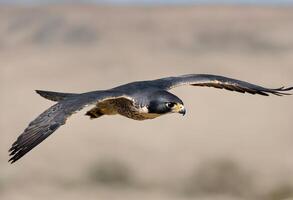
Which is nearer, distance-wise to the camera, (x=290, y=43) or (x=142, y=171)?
(x=142, y=171)

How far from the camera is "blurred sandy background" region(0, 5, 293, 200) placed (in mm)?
19391

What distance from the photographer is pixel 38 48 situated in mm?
30516

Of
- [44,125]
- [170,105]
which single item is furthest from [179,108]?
[44,125]

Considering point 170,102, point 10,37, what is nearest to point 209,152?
point 170,102

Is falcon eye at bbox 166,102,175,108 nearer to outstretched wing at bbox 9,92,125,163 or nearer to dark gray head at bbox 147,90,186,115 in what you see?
→ dark gray head at bbox 147,90,186,115

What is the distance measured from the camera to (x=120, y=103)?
13.9 metres

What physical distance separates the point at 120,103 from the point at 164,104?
1.86ft

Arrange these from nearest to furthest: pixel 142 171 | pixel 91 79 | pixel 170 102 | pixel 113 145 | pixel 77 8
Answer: pixel 170 102, pixel 142 171, pixel 113 145, pixel 91 79, pixel 77 8

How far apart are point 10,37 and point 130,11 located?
7183 mm

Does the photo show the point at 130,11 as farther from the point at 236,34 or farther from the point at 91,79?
the point at 91,79

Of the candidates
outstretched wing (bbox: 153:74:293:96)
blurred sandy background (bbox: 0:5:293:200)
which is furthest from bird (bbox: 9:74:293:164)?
blurred sandy background (bbox: 0:5:293:200)

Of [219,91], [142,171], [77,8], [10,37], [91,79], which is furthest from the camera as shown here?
[77,8]

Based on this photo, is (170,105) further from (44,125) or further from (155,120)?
(155,120)

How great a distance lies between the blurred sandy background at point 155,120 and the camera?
19.4m
